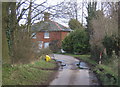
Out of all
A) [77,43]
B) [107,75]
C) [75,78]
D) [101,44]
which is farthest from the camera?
[77,43]

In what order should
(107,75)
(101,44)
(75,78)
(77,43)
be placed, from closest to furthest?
(107,75) < (75,78) < (101,44) < (77,43)

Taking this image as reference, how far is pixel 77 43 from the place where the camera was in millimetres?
32969

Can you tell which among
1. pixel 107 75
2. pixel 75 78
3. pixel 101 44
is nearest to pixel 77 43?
pixel 101 44

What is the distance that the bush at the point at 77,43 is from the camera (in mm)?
A: 31684

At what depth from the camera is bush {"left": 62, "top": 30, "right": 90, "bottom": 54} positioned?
31.7 m

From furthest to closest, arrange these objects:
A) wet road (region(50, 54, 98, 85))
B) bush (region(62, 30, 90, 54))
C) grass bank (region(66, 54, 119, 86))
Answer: bush (region(62, 30, 90, 54))
wet road (region(50, 54, 98, 85))
grass bank (region(66, 54, 119, 86))

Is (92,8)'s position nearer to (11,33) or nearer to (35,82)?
(11,33)

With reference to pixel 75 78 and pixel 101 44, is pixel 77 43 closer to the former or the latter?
pixel 101 44

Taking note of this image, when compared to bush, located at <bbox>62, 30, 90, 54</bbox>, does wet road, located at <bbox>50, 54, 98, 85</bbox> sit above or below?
below

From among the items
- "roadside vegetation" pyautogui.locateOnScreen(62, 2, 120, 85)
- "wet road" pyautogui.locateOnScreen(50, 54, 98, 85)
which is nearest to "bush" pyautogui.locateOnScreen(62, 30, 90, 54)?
"roadside vegetation" pyautogui.locateOnScreen(62, 2, 120, 85)

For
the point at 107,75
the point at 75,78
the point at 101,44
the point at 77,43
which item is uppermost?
the point at 101,44

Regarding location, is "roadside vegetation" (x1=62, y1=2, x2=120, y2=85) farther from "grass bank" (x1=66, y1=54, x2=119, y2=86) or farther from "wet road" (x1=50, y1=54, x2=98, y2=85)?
"wet road" (x1=50, y1=54, x2=98, y2=85)

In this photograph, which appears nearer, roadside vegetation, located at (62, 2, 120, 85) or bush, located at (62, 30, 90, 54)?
roadside vegetation, located at (62, 2, 120, 85)

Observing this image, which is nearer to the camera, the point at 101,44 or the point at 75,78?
the point at 75,78
